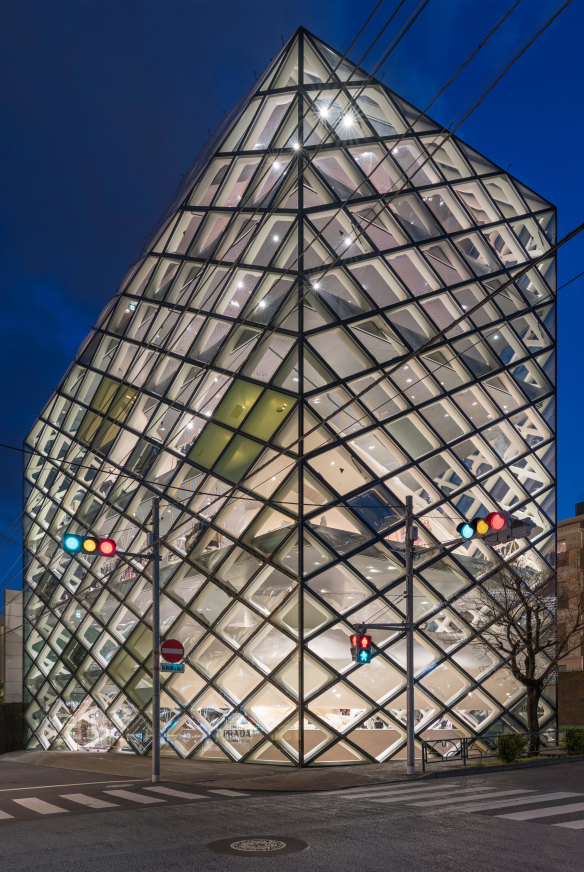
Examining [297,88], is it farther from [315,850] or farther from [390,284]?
[315,850]

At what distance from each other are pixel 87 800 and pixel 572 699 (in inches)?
1183

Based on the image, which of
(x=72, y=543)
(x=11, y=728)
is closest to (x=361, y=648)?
(x=72, y=543)

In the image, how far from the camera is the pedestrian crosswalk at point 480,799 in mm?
12922

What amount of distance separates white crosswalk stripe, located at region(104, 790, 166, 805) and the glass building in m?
6.87

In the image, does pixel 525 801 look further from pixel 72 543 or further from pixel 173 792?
pixel 72 543

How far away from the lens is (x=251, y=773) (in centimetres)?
2108

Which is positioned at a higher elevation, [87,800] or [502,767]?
[87,800]

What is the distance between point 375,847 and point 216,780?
1025cm

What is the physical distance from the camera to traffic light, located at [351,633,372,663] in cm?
2041

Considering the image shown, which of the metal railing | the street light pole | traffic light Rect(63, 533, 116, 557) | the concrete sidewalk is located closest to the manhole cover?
the concrete sidewalk

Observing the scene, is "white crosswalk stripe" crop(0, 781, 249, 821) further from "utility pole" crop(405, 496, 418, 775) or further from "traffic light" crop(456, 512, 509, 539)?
"traffic light" crop(456, 512, 509, 539)

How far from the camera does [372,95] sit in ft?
102

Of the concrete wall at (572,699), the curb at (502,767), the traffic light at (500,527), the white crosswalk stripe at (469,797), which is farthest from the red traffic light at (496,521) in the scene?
the concrete wall at (572,699)

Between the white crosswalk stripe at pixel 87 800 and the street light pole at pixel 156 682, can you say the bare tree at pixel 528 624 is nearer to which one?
the street light pole at pixel 156 682
